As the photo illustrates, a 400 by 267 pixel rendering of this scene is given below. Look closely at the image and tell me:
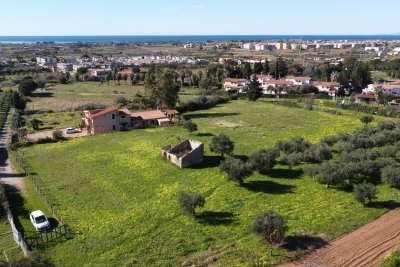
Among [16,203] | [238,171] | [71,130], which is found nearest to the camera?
[16,203]

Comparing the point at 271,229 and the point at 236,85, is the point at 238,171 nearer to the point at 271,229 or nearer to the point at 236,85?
the point at 271,229

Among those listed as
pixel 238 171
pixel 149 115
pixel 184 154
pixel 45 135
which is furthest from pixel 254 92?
pixel 238 171

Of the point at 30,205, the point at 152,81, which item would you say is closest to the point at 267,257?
the point at 30,205

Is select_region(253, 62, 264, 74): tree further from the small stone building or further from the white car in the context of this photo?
the white car

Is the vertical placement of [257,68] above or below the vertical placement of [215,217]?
above

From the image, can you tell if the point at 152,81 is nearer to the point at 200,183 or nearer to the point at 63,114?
the point at 63,114

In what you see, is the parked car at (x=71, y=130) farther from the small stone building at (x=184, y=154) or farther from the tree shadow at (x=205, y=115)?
the small stone building at (x=184, y=154)

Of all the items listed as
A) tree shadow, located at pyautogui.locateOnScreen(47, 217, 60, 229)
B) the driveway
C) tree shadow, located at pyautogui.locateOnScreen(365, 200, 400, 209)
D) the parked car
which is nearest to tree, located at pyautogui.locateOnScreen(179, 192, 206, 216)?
tree shadow, located at pyautogui.locateOnScreen(47, 217, 60, 229)
